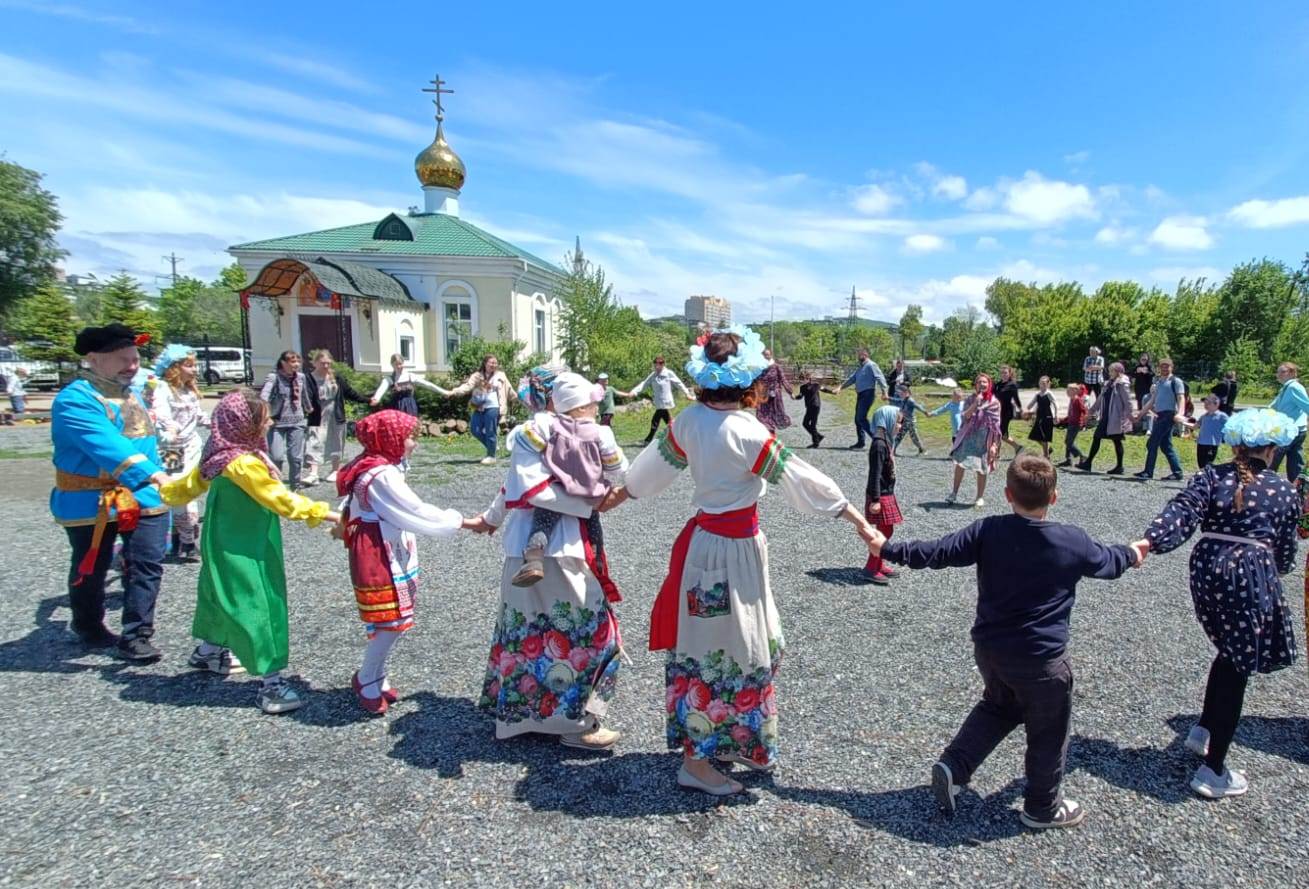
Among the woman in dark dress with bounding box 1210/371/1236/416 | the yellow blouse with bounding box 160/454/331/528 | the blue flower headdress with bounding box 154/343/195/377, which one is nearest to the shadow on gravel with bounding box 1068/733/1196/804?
the yellow blouse with bounding box 160/454/331/528

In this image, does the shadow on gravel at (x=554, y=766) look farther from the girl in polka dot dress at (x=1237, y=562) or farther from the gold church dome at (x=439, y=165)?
the gold church dome at (x=439, y=165)

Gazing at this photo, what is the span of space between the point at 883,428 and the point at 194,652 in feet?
19.6

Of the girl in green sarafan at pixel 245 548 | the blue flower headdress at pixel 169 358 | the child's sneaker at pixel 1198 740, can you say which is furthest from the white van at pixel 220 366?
the child's sneaker at pixel 1198 740

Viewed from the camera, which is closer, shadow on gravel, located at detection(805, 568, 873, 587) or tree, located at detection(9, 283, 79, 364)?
shadow on gravel, located at detection(805, 568, 873, 587)

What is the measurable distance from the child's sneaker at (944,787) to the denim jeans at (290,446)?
9.18 m

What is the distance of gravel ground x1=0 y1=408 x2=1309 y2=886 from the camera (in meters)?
2.85

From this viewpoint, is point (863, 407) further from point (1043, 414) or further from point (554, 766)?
point (554, 766)

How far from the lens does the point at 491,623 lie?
212 inches

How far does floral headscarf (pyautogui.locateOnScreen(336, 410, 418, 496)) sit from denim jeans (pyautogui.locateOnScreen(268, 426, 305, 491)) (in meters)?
6.79

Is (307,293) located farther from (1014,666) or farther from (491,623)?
(1014,666)

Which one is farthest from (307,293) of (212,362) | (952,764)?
(952,764)

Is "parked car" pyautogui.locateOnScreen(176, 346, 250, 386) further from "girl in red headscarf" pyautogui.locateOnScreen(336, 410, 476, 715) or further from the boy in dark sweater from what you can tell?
the boy in dark sweater

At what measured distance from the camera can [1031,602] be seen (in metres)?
2.86

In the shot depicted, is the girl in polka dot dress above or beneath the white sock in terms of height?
above
